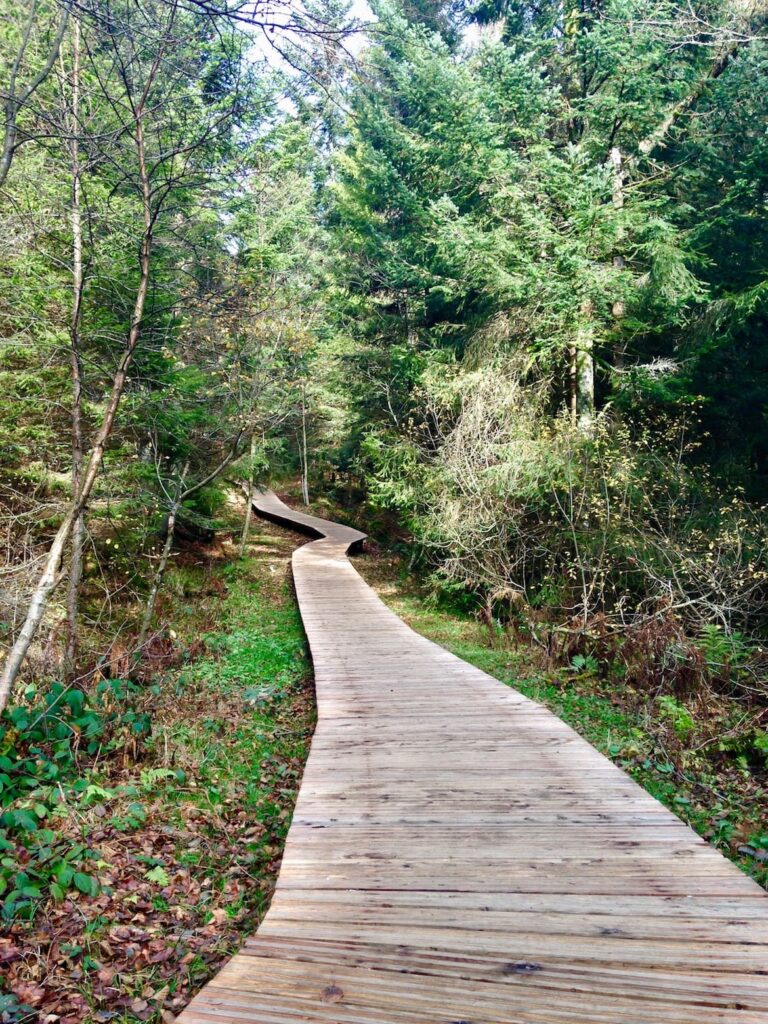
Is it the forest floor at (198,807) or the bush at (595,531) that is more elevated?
the bush at (595,531)

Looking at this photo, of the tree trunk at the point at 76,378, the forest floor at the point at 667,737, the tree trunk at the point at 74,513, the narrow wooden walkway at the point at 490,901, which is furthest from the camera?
the tree trunk at the point at 76,378

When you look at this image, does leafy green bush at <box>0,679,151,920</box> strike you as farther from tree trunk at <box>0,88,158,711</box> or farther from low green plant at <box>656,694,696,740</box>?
low green plant at <box>656,694,696,740</box>

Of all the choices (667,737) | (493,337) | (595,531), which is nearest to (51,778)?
(667,737)

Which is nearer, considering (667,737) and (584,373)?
(667,737)

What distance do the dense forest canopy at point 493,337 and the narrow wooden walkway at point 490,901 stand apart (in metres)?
2.76

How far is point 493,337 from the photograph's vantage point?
39.8 feet

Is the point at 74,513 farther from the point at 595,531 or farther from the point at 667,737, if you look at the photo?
the point at 595,531

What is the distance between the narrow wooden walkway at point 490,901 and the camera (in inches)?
81.4

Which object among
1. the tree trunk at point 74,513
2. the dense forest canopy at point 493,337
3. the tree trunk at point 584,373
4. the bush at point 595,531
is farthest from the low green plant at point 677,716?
the tree trunk at point 74,513

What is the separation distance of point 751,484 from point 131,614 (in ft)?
32.5

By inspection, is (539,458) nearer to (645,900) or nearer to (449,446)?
(449,446)

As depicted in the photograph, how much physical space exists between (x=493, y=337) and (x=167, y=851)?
35.1 ft

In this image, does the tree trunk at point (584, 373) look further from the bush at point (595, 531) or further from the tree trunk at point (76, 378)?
the tree trunk at point (76, 378)

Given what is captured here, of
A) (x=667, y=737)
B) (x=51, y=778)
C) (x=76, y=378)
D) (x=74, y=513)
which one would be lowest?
(x=51, y=778)
